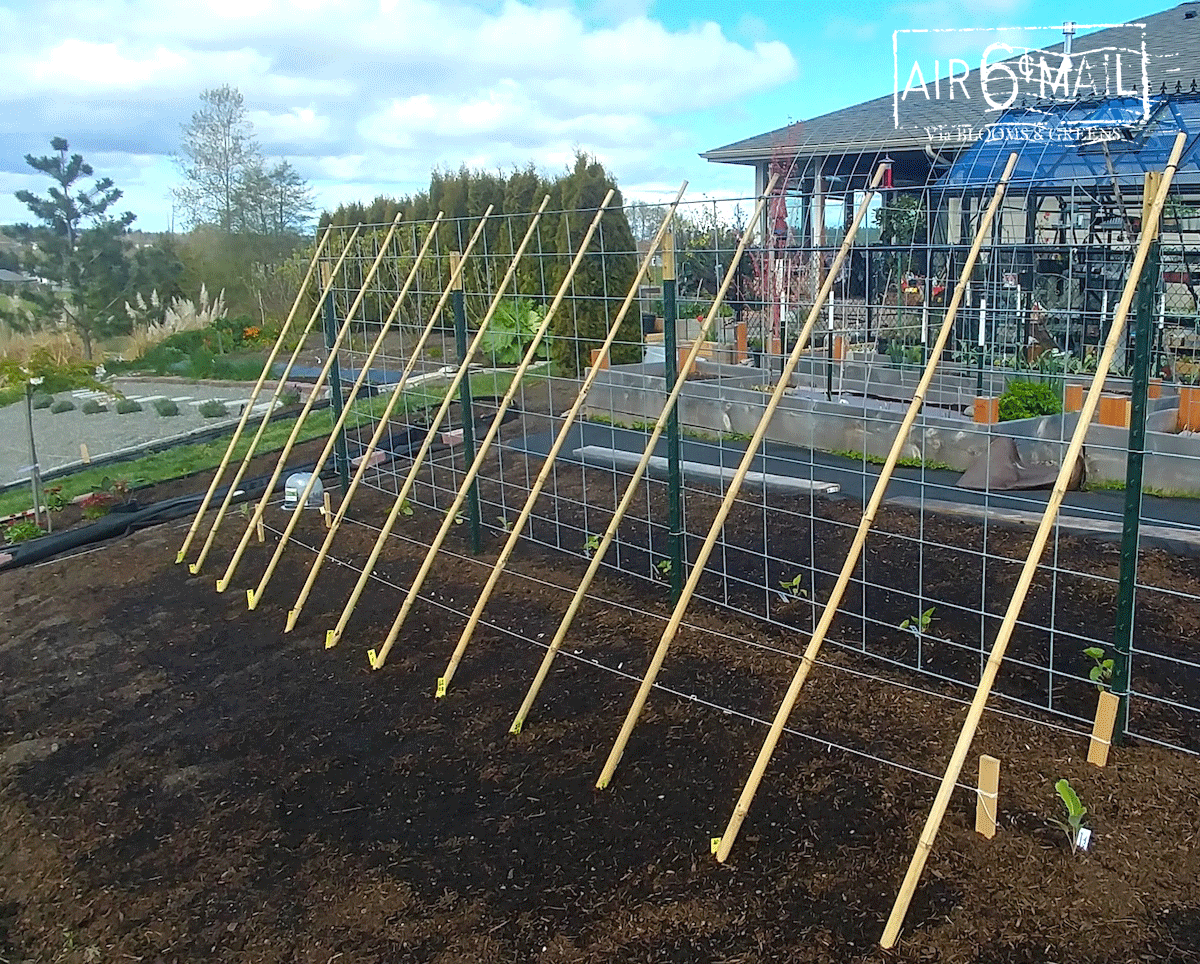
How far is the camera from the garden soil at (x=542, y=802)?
3236 millimetres

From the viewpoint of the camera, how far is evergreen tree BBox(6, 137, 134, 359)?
1947 centimetres

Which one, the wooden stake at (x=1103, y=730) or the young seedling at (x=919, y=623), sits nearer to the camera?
the wooden stake at (x=1103, y=730)

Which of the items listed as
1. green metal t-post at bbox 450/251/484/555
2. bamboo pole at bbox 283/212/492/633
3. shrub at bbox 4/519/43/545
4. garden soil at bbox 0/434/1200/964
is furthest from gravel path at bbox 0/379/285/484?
garden soil at bbox 0/434/1200/964

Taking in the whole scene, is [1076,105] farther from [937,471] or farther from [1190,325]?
[937,471]

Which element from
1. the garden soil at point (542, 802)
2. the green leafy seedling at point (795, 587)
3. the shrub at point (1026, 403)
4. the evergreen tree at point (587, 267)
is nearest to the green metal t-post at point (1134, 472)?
the garden soil at point (542, 802)

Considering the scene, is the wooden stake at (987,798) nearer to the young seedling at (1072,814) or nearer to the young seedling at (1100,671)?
the young seedling at (1072,814)

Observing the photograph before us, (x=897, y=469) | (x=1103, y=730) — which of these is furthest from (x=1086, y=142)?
(x=1103, y=730)

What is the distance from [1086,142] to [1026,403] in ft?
13.3

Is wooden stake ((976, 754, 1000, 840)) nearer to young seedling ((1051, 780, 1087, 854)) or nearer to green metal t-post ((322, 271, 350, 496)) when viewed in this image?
young seedling ((1051, 780, 1087, 854))

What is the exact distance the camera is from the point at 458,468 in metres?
9.73

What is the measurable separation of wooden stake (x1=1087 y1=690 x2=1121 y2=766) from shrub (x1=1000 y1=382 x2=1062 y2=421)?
19.4 ft

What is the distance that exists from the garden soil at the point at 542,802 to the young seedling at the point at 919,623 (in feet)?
0.29

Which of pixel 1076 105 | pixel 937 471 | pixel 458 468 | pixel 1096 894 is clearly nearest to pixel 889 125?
pixel 1076 105

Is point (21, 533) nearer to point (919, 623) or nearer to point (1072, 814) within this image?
point (919, 623)
